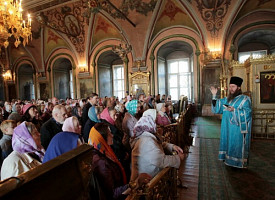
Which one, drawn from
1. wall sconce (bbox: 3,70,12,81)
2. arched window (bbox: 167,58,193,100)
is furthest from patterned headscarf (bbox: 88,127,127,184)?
wall sconce (bbox: 3,70,12,81)

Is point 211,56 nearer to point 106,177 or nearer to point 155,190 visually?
point 155,190

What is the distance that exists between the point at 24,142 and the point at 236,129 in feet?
13.1

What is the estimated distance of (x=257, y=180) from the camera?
10.7 feet

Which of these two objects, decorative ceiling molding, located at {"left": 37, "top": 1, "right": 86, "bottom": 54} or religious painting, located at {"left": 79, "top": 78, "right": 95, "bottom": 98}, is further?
religious painting, located at {"left": 79, "top": 78, "right": 95, "bottom": 98}

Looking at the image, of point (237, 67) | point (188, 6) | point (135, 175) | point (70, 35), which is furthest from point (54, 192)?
point (70, 35)

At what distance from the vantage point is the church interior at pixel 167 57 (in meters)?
5.51

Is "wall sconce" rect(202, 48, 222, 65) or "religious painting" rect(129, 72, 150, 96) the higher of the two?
"wall sconce" rect(202, 48, 222, 65)

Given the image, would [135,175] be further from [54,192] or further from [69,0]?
[69,0]

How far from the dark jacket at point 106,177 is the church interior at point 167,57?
163 cm


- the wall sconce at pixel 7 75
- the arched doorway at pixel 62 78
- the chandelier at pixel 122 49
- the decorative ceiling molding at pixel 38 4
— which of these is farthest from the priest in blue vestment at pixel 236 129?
the wall sconce at pixel 7 75

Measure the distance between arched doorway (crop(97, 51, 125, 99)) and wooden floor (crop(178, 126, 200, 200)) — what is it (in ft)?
38.0

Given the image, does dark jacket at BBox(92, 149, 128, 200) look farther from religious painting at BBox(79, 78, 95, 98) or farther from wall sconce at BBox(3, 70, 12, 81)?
wall sconce at BBox(3, 70, 12, 81)

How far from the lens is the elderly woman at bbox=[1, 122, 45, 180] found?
1.72 metres

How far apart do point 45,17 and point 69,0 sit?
292 centimetres
